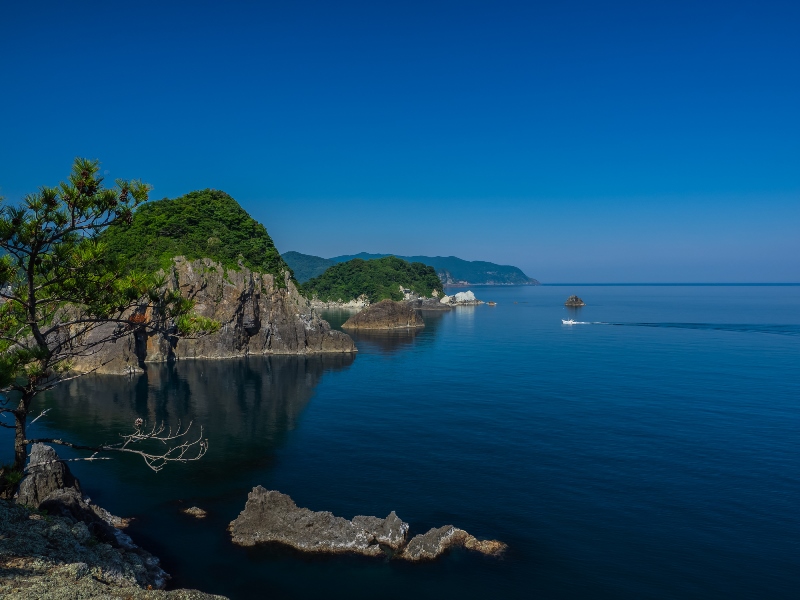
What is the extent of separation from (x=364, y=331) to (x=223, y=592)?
10627 cm

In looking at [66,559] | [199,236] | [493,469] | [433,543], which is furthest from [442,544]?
[199,236]

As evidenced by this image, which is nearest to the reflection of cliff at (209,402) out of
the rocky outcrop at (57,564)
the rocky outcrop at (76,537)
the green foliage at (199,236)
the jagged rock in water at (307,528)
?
the jagged rock in water at (307,528)

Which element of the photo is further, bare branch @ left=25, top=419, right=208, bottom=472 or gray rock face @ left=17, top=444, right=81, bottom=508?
gray rock face @ left=17, top=444, right=81, bottom=508

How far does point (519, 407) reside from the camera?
54688 mm

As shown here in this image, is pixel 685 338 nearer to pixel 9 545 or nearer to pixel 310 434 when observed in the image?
pixel 310 434

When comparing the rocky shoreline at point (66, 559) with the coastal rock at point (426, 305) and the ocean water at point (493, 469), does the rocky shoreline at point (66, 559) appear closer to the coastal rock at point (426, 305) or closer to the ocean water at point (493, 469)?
the ocean water at point (493, 469)

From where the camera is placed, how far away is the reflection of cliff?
46781 millimetres

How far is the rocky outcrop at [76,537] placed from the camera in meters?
17.1

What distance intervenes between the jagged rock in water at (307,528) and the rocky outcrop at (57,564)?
7.99 meters

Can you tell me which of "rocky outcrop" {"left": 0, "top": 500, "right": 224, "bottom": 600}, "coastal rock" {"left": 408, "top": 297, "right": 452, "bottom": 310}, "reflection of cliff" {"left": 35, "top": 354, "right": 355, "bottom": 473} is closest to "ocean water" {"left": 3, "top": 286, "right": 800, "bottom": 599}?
"reflection of cliff" {"left": 35, "top": 354, "right": 355, "bottom": 473}

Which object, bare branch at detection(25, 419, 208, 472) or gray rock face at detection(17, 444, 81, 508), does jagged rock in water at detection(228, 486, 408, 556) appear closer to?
bare branch at detection(25, 419, 208, 472)

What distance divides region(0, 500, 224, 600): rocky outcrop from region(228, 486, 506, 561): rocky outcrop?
8.05 m

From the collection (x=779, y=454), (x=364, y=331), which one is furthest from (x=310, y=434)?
(x=364, y=331)

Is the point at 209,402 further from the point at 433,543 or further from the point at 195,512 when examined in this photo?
the point at 433,543
